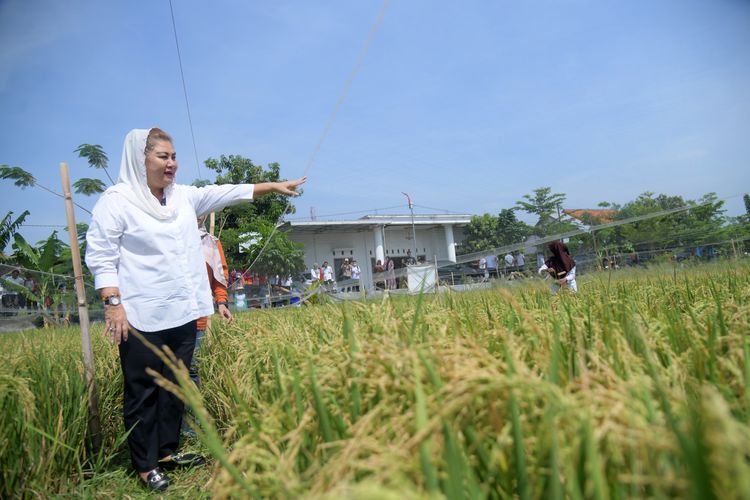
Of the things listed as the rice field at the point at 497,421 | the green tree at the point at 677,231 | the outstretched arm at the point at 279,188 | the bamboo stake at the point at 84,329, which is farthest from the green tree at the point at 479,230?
the rice field at the point at 497,421

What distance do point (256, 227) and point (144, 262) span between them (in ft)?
69.5

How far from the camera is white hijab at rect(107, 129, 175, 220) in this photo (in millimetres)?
2553

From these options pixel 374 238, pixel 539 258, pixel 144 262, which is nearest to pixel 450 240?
pixel 374 238

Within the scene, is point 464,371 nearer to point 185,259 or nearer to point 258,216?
point 185,259

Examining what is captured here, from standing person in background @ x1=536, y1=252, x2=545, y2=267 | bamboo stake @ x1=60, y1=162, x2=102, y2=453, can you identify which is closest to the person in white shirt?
standing person in background @ x1=536, y1=252, x2=545, y2=267

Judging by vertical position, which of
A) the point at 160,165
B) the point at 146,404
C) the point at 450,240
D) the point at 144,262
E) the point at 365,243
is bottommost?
the point at 146,404

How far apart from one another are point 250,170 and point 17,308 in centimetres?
1852

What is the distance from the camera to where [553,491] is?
0.65 meters

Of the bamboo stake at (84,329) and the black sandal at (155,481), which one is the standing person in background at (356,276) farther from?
the black sandal at (155,481)

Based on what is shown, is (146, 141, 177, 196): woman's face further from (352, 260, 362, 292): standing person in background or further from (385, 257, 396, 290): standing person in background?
(352, 260, 362, 292): standing person in background

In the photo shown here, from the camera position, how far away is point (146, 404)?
2.49 m

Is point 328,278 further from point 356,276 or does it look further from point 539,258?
point 539,258

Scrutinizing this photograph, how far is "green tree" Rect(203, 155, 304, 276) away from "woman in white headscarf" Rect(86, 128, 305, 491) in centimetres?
1742

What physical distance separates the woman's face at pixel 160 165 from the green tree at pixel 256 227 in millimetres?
17367
